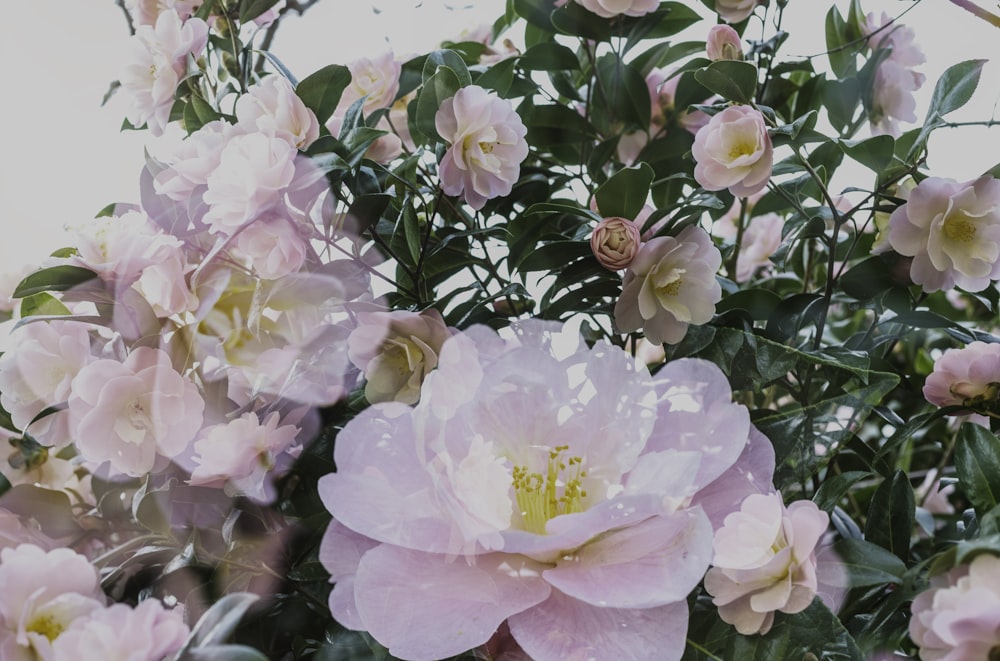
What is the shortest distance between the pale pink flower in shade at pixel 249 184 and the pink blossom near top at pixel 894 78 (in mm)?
455

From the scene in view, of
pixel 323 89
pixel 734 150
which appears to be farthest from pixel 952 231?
pixel 323 89

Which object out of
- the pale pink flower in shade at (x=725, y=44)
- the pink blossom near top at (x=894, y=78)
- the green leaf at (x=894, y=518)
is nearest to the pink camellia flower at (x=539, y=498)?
the green leaf at (x=894, y=518)

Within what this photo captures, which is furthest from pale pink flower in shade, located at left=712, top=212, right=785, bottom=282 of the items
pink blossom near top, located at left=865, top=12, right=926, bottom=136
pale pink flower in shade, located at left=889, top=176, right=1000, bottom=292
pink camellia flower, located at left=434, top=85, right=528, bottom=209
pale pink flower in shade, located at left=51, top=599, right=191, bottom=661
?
pale pink flower in shade, located at left=51, top=599, right=191, bottom=661

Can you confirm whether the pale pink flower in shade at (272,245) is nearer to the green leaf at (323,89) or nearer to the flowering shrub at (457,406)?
the flowering shrub at (457,406)

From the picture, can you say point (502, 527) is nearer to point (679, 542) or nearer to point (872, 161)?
point (679, 542)

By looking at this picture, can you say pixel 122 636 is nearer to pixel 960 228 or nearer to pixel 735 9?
pixel 960 228

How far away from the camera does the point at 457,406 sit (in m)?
0.36

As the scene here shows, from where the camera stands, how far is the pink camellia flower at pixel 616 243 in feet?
1.46

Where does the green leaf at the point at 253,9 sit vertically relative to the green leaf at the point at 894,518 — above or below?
above

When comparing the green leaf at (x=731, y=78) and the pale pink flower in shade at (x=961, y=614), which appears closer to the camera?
the pale pink flower in shade at (x=961, y=614)

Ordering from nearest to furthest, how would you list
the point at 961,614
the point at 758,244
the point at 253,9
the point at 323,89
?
1. the point at 961,614
2. the point at 323,89
3. the point at 253,9
4. the point at 758,244

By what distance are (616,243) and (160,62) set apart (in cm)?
32

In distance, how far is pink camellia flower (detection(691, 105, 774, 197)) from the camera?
0.46 meters

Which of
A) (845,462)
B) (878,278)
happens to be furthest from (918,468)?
(878,278)
